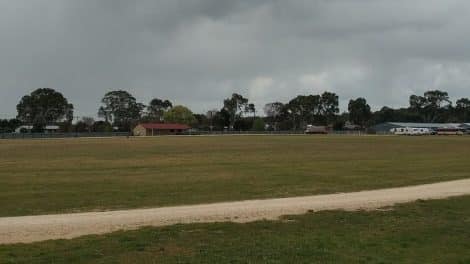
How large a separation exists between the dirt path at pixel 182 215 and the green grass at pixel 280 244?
2.96ft

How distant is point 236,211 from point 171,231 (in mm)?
3559

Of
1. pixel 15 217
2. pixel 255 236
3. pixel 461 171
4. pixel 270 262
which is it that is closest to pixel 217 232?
pixel 255 236

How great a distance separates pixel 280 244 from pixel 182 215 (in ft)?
15.2

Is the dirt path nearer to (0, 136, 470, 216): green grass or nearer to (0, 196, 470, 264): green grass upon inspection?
(0, 196, 470, 264): green grass

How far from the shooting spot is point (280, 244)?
39.8 feet

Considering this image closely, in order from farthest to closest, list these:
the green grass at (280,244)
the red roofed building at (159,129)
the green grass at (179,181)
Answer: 1. the red roofed building at (159,129)
2. the green grass at (179,181)
3. the green grass at (280,244)

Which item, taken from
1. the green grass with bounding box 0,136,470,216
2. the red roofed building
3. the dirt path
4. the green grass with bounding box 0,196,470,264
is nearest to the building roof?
the red roofed building

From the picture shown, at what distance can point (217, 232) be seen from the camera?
1350cm

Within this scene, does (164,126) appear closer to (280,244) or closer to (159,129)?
(159,129)

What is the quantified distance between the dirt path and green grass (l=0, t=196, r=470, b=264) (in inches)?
35.5

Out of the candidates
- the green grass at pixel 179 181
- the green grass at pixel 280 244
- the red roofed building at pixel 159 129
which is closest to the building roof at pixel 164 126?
the red roofed building at pixel 159 129

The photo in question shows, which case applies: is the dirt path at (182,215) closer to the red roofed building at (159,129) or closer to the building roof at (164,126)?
the red roofed building at (159,129)

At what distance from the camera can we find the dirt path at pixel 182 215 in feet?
45.0

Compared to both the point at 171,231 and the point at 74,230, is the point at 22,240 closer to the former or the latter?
the point at 74,230
